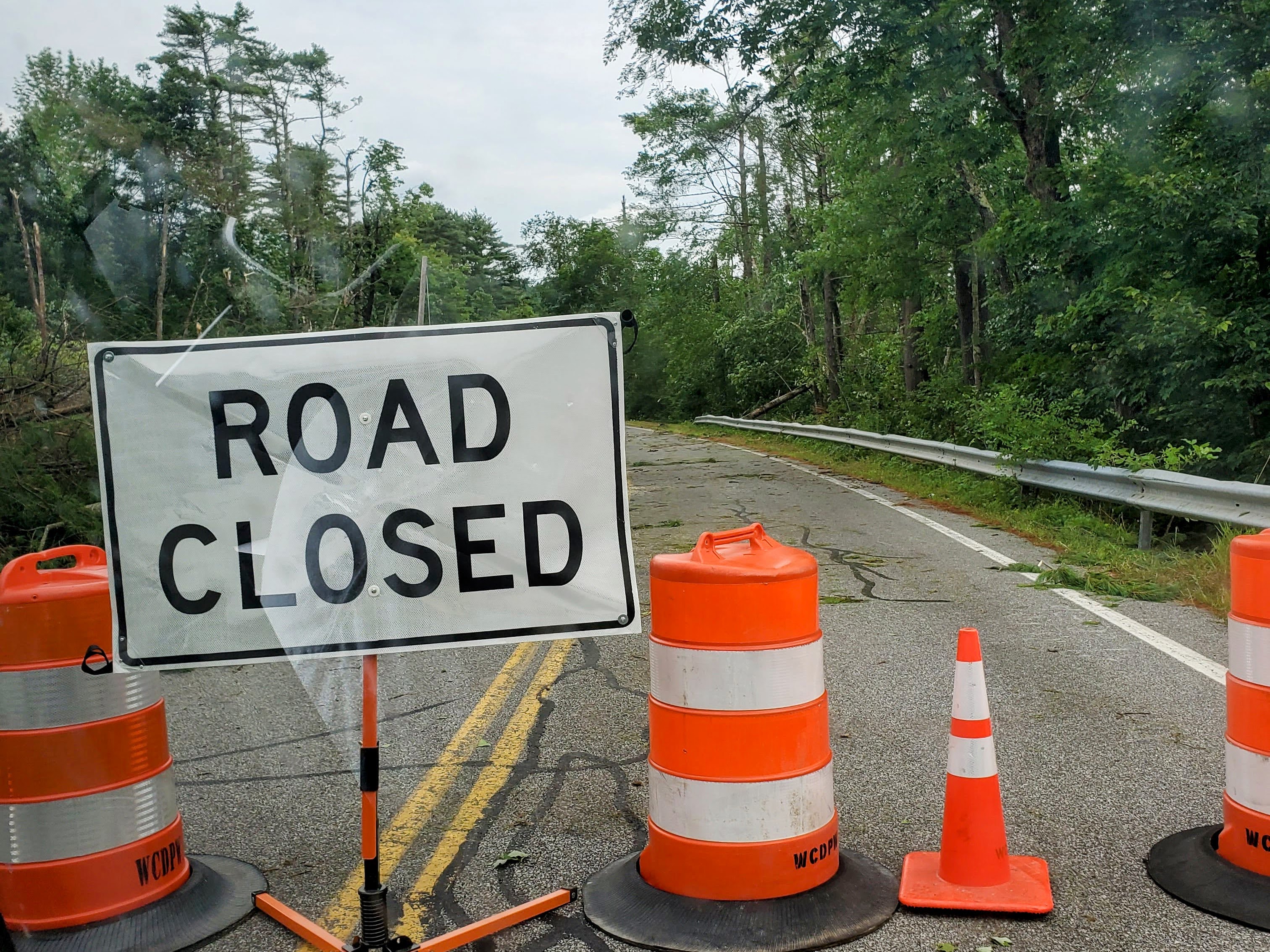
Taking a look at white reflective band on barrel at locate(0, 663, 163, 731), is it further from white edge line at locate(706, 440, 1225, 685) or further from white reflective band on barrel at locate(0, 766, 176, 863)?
white edge line at locate(706, 440, 1225, 685)

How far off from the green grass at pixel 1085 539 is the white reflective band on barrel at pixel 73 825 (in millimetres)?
5821

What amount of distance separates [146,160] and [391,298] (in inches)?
593

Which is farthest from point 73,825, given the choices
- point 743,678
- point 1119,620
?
point 1119,620

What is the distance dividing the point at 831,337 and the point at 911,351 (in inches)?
239

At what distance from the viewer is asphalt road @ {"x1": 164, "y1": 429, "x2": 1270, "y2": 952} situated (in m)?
3.66

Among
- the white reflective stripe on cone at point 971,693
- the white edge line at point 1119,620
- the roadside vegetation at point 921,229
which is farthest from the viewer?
the roadside vegetation at point 921,229

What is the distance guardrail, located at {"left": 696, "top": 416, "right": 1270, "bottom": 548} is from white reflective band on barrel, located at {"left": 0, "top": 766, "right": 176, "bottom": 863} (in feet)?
25.3

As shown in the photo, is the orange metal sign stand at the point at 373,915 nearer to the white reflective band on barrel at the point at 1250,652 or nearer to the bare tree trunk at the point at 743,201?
the white reflective band on barrel at the point at 1250,652

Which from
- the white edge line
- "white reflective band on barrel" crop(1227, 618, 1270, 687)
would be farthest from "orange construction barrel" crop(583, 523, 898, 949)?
the white edge line

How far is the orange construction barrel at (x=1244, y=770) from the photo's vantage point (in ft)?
11.9

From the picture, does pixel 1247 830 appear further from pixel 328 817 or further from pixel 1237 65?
pixel 1237 65

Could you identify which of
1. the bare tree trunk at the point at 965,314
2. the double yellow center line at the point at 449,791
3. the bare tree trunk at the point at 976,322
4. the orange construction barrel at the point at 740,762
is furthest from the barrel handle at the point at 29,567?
the bare tree trunk at the point at 965,314

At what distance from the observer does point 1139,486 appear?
1055 centimetres

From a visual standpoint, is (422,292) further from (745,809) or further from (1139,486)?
(1139,486)
